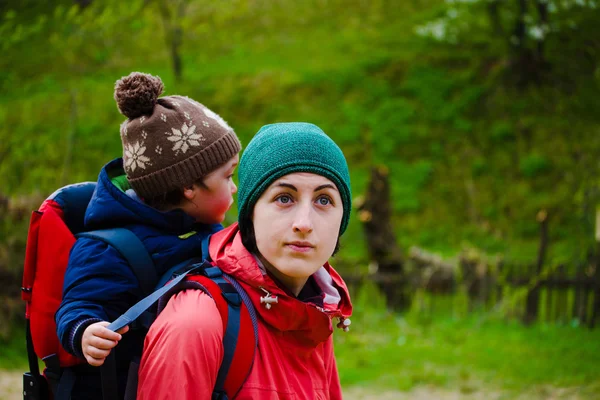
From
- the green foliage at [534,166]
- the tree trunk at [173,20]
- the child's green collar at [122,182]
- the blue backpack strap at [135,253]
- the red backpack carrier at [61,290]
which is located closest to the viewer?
the red backpack carrier at [61,290]

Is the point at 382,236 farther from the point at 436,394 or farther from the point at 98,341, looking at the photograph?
the point at 98,341

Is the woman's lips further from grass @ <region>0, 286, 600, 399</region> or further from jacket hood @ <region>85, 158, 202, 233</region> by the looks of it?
grass @ <region>0, 286, 600, 399</region>

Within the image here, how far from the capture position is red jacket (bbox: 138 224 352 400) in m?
1.44

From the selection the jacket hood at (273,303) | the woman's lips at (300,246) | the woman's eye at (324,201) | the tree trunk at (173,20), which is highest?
Result: the tree trunk at (173,20)

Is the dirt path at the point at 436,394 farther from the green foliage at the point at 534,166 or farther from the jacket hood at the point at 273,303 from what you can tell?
the green foliage at the point at 534,166

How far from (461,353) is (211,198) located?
527cm

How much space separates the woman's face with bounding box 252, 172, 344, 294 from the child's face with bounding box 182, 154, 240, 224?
42 centimetres

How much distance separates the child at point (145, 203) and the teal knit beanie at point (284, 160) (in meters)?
0.30

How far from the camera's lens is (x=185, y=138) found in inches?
79.9

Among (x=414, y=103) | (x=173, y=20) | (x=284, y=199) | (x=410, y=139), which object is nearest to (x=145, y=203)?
(x=284, y=199)

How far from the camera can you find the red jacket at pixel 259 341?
56.6 inches

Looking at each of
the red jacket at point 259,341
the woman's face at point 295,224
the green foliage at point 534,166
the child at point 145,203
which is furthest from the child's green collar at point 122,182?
the green foliage at point 534,166

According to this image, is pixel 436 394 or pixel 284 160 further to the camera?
pixel 436 394

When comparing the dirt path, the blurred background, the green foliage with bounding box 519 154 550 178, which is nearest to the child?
the blurred background
